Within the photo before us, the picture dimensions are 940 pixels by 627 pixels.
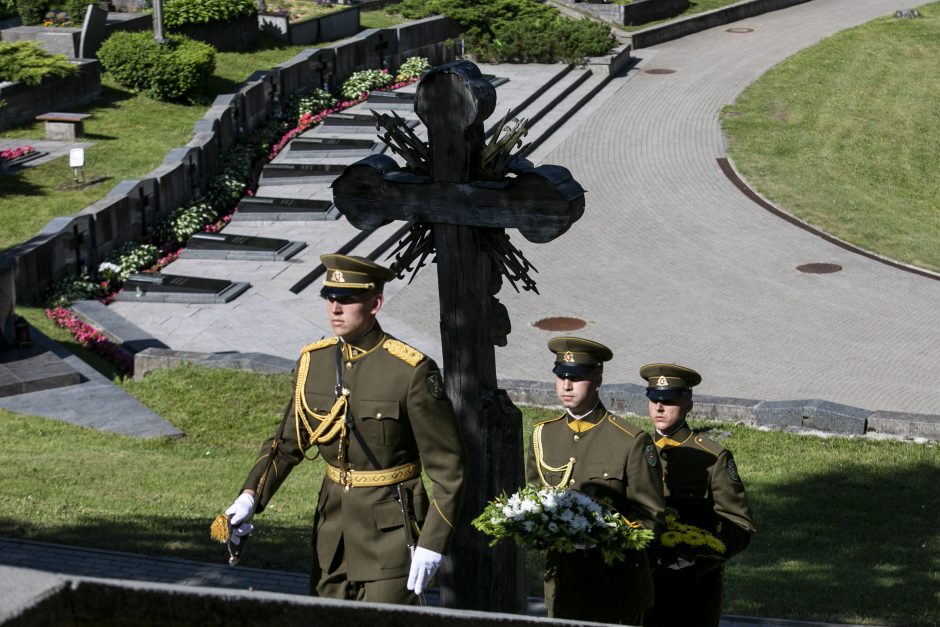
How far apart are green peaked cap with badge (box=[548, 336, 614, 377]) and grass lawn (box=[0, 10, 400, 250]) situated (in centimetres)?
1474

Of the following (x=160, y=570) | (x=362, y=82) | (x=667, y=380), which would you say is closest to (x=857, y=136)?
(x=362, y=82)

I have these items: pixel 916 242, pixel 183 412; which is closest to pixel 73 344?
pixel 183 412

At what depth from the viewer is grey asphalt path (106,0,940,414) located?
16984 mm

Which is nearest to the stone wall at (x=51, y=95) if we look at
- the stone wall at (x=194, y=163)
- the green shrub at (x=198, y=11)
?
the stone wall at (x=194, y=163)

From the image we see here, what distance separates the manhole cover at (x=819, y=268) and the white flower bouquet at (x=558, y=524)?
16.1 meters

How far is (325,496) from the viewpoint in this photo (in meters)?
6.36

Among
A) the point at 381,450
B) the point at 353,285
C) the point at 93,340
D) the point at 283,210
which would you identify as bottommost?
the point at 93,340

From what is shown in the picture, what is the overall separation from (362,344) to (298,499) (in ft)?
17.5

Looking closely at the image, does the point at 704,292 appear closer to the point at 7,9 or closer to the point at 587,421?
the point at 587,421

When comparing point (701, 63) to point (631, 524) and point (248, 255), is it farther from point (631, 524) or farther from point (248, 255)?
point (631, 524)

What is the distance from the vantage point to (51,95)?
2641 centimetres

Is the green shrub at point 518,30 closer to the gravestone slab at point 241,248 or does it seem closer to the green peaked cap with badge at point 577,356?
the gravestone slab at point 241,248

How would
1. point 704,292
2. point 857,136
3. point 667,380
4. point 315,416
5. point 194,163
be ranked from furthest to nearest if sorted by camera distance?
point 857,136 → point 194,163 → point 704,292 → point 667,380 → point 315,416

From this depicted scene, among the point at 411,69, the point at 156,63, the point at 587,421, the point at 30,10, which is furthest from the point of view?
the point at 411,69
